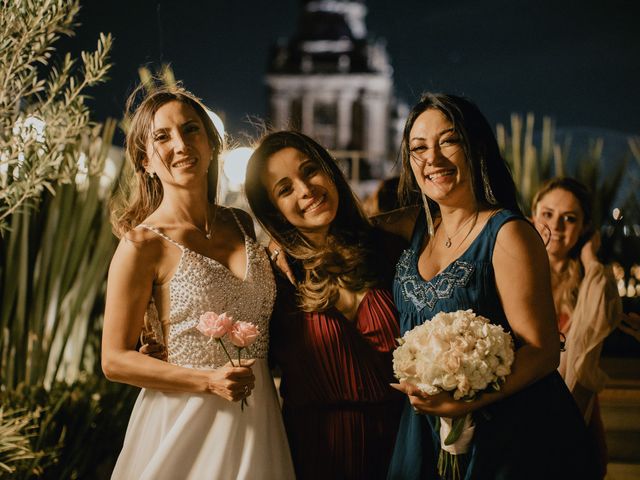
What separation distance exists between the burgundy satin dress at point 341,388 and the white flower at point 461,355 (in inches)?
20.1

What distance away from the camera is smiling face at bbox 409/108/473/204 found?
1.96m

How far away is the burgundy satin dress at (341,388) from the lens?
7.27ft

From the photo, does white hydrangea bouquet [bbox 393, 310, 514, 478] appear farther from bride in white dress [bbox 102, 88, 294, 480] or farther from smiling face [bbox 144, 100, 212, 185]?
smiling face [bbox 144, 100, 212, 185]

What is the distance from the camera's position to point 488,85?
200 feet

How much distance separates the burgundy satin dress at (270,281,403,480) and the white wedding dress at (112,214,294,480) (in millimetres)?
110

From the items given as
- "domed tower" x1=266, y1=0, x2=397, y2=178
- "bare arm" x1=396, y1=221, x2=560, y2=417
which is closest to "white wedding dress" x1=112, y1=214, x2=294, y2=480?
"bare arm" x1=396, y1=221, x2=560, y2=417

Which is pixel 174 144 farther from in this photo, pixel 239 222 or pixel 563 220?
pixel 563 220

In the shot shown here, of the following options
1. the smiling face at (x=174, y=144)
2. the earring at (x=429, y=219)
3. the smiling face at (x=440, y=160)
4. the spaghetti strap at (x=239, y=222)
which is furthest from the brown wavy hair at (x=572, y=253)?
the smiling face at (x=174, y=144)

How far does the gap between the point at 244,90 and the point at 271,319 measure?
6746cm

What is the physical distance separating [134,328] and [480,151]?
3.91 feet

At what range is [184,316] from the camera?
2086mm

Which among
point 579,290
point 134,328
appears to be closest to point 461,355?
point 134,328

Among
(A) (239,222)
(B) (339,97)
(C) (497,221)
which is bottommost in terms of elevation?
(A) (239,222)

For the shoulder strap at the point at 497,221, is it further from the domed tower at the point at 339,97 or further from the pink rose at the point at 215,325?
the domed tower at the point at 339,97
